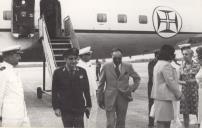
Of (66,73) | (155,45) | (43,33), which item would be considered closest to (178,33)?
(155,45)

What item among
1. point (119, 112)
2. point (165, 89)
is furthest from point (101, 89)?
point (165, 89)

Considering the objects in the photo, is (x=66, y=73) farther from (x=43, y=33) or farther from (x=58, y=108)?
(x=43, y=33)

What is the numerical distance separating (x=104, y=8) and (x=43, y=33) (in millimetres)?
3518

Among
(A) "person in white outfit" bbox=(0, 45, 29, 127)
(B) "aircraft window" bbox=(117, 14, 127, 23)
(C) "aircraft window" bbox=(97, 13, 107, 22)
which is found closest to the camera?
(A) "person in white outfit" bbox=(0, 45, 29, 127)

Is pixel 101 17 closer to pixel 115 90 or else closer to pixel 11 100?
pixel 115 90

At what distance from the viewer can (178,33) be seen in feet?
56.5

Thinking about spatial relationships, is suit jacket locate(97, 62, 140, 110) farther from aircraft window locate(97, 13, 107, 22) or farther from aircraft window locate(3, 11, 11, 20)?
aircraft window locate(97, 13, 107, 22)

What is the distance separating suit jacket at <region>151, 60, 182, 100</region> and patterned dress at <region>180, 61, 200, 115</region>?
1842mm

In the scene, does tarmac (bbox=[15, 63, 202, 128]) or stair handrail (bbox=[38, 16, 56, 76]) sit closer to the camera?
tarmac (bbox=[15, 63, 202, 128])

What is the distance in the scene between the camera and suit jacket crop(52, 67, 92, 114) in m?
5.94

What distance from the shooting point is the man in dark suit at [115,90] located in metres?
7.26

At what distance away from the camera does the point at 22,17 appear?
13695 millimetres

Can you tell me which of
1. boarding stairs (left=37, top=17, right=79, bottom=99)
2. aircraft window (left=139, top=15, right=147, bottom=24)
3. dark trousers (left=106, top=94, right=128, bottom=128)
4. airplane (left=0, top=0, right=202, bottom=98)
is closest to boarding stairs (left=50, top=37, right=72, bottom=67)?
boarding stairs (left=37, top=17, right=79, bottom=99)

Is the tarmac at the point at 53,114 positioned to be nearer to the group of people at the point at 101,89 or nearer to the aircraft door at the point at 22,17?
the group of people at the point at 101,89
